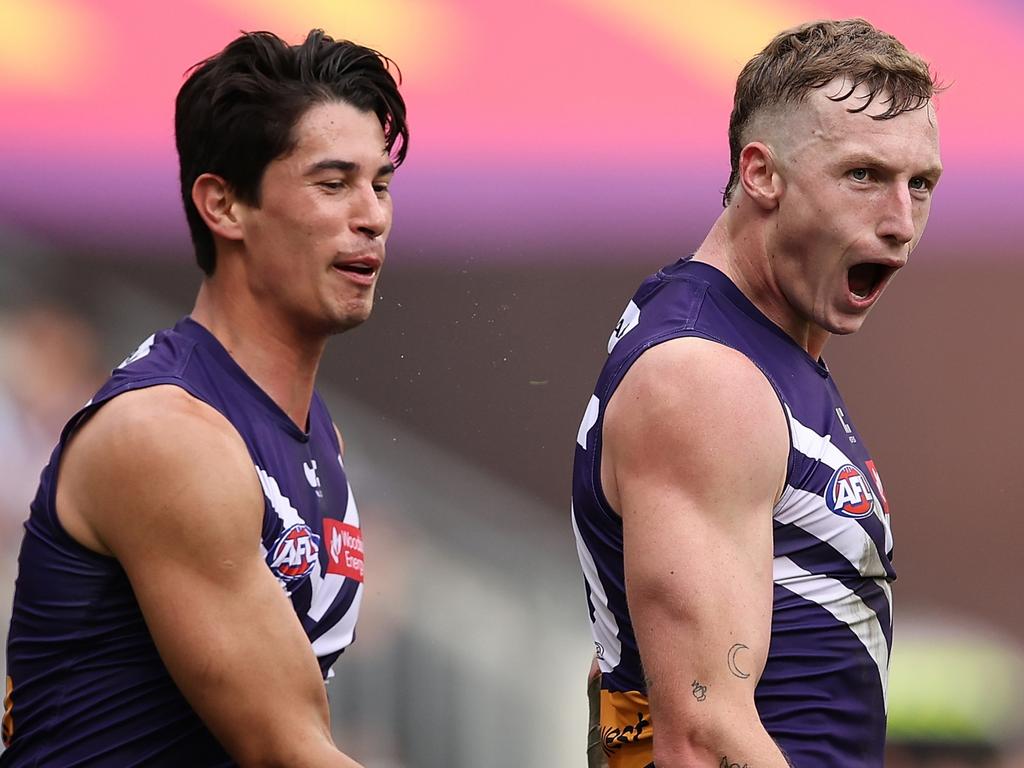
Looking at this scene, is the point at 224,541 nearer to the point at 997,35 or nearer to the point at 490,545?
the point at 490,545

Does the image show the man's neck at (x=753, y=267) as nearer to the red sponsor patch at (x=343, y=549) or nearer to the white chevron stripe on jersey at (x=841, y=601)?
the white chevron stripe on jersey at (x=841, y=601)

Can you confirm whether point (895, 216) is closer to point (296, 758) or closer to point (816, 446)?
point (816, 446)

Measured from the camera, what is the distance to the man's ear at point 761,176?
242cm

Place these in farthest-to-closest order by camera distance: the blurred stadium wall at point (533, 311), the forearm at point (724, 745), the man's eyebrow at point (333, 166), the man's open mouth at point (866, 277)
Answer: the blurred stadium wall at point (533, 311), the man's eyebrow at point (333, 166), the man's open mouth at point (866, 277), the forearm at point (724, 745)

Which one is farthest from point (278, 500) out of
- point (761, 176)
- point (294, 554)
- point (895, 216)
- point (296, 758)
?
point (895, 216)

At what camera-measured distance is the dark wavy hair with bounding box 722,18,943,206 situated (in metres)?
2.40

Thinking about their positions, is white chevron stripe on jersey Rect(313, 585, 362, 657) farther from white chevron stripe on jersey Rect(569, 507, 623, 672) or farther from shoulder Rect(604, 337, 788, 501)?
shoulder Rect(604, 337, 788, 501)

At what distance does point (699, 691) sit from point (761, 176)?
85 cm

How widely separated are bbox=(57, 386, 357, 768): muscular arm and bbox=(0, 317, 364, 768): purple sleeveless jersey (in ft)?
0.24

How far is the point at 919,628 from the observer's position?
3721mm

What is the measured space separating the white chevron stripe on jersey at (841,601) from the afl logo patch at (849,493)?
11cm

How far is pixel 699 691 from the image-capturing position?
212 centimetres

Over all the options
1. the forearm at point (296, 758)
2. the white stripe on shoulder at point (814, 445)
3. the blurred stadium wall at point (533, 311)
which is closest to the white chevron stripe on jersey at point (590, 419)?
the white stripe on shoulder at point (814, 445)

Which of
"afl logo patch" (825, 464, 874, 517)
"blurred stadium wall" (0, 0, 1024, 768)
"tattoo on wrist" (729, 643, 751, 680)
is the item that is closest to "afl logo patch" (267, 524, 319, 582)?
"tattoo on wrist" (729, 643, 751, 680)
